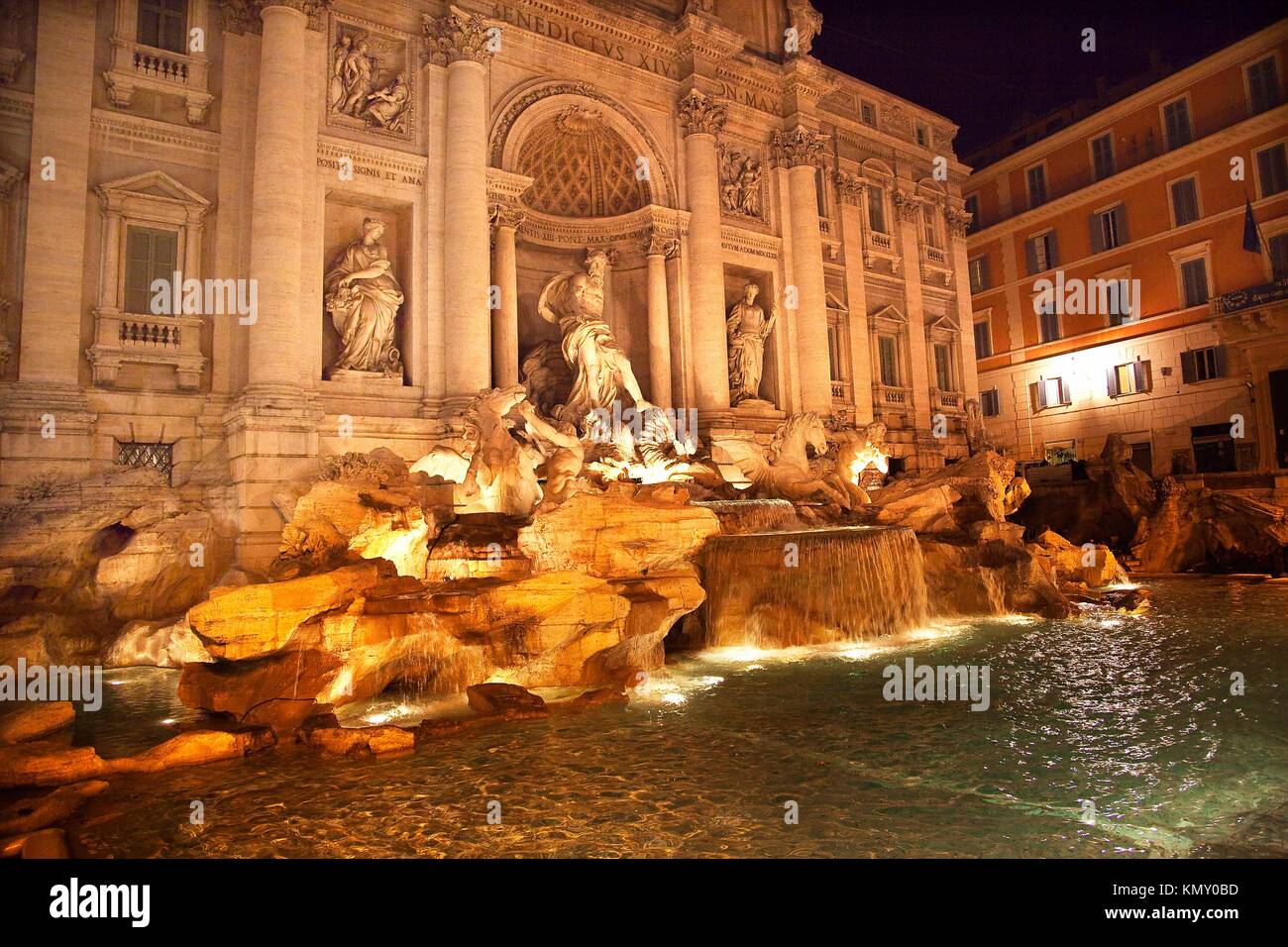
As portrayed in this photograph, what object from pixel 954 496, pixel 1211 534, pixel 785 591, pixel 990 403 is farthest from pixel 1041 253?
pixel 785 591

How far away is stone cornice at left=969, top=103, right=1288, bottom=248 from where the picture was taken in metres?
22.0

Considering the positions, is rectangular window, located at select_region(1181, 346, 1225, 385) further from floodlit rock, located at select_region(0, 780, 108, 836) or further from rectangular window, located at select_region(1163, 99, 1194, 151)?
floodlit rock, located at select_region(0, 780, 108, 836)

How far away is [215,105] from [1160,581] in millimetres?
18501

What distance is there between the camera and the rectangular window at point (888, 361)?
2158 cm

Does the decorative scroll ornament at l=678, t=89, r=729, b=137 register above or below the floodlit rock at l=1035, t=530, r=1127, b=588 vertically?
above

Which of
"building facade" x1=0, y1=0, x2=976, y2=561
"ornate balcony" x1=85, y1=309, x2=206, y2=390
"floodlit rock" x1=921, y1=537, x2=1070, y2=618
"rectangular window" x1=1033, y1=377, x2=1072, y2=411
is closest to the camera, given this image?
"floodlit rock" x1=921, y1=537, x2=1070, y2=618

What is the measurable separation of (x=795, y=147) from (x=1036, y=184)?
1469 cm

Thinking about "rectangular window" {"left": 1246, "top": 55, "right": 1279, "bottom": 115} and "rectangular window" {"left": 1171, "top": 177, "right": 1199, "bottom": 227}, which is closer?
"rectangular window" {"left": 1246, "top": 55, "right": 1279, "bottom": 115}

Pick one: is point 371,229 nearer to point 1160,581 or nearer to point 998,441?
point 1160,581

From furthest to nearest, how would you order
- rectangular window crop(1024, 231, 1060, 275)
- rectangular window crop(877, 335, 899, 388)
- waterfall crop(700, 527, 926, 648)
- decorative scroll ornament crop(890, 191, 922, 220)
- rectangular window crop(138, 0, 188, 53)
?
1. rectangular window crop(1024, 231, 1060, 275)
2. decorative scroll ornament crop(890, 191, 922, 220)
3. rectangular window crop(877, 335, 899, 388)
4. rectangular window crop(138, 0, 188, 53)
5. waterfall crop(700, 527, 926, 648)

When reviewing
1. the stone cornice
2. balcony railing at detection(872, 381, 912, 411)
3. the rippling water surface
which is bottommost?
the rippling water surface

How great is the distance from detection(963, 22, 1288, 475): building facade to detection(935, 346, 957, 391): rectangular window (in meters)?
6.57

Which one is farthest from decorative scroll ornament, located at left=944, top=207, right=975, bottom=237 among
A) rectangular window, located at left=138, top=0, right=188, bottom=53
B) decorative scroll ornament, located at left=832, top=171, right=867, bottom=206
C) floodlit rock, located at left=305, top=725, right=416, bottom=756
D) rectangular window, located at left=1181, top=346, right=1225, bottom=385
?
floodlit rock, located at left=305, top=725, right=416, bottom=756

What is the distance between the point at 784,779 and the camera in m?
4.64
